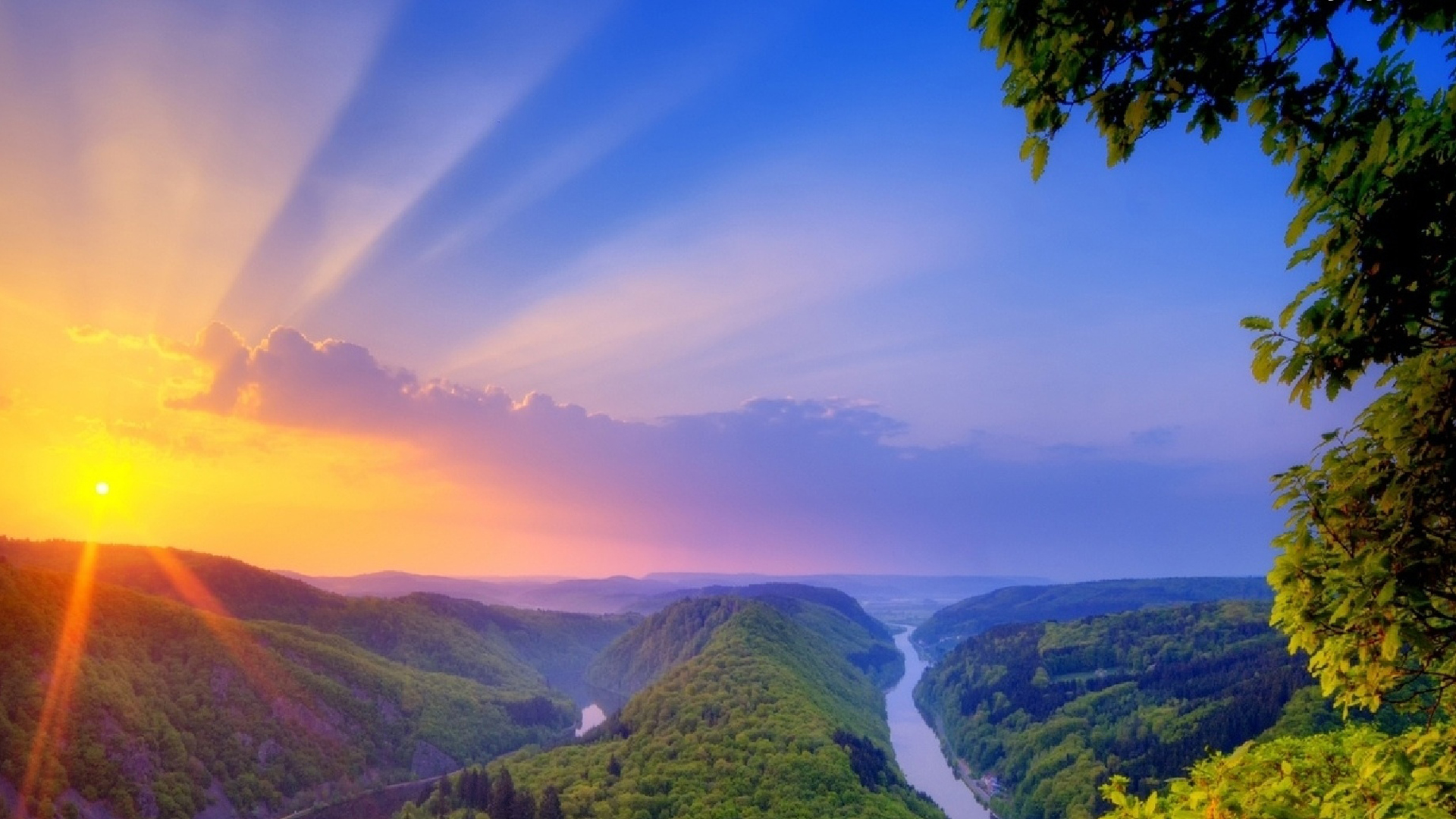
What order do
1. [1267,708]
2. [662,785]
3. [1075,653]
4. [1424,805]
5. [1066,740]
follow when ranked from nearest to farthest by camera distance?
[1424,805] → [662,785] → [1267,708] → [1066,740] → [1075,653]

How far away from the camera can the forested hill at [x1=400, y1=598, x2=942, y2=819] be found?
84.2m

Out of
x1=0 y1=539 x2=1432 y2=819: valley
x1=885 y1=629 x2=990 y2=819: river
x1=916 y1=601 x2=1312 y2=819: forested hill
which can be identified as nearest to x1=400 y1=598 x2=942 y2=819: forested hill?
x1=0 y1=539 x2=1432 y2=819: valley

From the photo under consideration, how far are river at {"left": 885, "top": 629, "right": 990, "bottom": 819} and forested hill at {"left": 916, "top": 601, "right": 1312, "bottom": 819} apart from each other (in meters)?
3.92

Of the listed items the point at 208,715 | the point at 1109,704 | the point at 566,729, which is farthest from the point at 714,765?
the point at 566,729

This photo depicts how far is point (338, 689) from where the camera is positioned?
151125 millimetres

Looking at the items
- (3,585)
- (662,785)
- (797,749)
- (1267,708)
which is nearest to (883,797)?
(797,749)

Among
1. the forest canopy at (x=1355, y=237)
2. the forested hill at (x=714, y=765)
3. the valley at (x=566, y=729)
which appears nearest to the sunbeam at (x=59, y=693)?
the valley at (x=566, y=729)

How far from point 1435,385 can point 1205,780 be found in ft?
20.9

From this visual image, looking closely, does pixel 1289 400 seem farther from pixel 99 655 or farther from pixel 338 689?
pixel 338 689

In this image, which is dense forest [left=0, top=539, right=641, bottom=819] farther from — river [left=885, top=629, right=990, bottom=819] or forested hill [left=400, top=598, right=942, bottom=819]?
river [left=885, top=629, right=990, bottom=819]

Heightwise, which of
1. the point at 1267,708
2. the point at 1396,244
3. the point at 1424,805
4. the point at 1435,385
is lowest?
the point at 1267,708

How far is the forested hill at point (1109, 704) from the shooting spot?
101 m

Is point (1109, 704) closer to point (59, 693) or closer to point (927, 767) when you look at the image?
point (927, 767)

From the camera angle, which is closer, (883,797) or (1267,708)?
(883,797)
